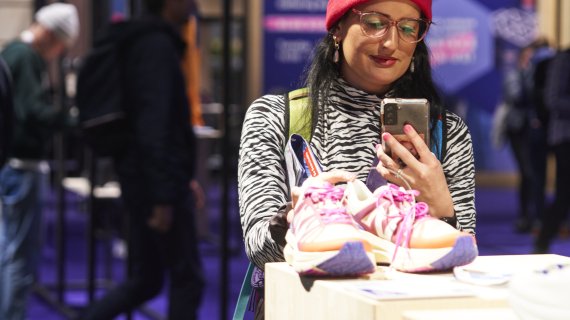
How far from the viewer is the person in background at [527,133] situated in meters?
9.03

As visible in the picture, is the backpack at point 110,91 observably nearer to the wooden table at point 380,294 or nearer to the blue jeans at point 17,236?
the blue jeans at point 17,236

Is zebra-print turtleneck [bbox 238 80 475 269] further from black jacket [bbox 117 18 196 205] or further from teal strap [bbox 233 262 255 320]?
black jacket [bbox 117 18 196 205]

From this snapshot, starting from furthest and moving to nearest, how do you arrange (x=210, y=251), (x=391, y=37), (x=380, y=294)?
(x=210, y=251)
(x=391, y=37)
(x=380, y=294)

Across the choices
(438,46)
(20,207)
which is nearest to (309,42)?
(438,46)

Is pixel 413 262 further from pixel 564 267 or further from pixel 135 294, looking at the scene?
pixel 135 294

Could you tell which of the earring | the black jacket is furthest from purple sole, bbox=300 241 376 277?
the black jacket

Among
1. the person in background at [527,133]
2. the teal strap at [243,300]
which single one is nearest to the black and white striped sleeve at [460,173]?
the teal strap at [243,300]

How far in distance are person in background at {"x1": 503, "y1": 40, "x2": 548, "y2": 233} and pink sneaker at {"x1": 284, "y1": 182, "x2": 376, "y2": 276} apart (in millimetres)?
7207

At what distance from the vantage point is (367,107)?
2.02m

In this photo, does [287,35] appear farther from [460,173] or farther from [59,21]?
[460,173]

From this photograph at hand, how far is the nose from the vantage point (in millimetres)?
1882

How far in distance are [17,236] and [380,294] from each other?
13.3ft

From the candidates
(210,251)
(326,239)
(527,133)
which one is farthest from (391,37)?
(527,133)

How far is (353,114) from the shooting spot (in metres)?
2.02
